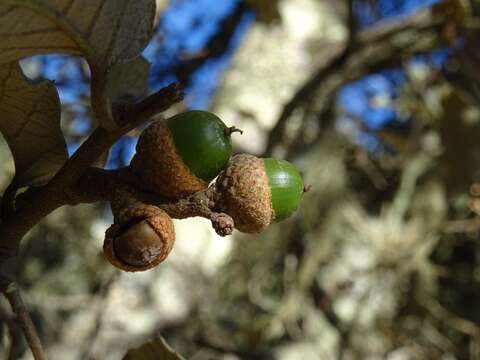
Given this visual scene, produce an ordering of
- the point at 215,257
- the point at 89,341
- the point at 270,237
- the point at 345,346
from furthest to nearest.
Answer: the point at 270,237, the point at 345,346, the point at 215,257, the point at 89,341

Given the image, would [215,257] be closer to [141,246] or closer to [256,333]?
[256,333]

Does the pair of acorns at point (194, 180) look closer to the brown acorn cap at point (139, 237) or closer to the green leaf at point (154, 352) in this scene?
the brown acorn cap at point (139, 237)

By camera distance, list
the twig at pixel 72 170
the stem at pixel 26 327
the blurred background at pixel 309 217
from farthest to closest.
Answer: the blurred background at pixel 309 217 < the stem at pixel 26 327 < the twig at pixel 72 170

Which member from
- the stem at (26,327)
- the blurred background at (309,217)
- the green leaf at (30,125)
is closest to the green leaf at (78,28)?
the green leaf at (30,125)

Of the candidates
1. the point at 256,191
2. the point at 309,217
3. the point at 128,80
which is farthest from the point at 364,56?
the point at 256,191

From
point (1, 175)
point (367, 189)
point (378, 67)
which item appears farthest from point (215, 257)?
point (367, 189)

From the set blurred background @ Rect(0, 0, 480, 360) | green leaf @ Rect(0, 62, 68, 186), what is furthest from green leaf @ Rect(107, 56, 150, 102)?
blurred background @ Rect(0, 0, 480, 360)
